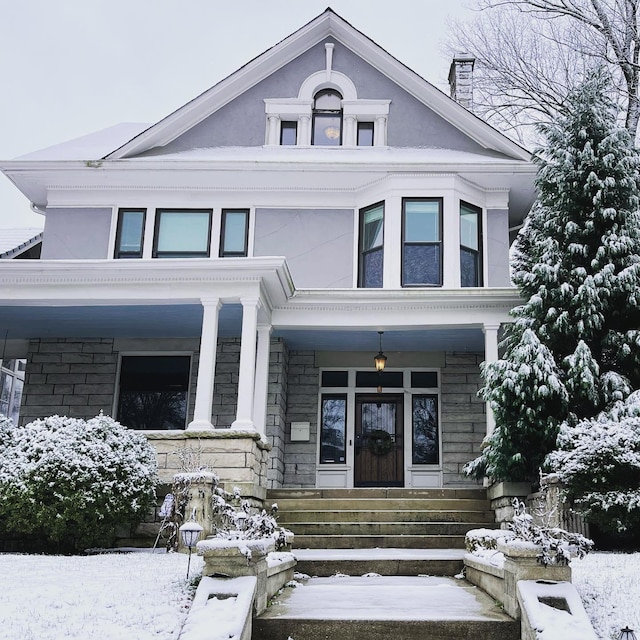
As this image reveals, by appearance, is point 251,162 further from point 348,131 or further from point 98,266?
point 98,266

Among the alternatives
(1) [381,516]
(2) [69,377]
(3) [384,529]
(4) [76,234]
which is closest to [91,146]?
(4) [76,234]

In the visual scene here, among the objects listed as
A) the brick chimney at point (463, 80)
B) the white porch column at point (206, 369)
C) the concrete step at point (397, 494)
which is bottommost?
the concrete step at point (397, 494)

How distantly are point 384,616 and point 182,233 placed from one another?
9.49 meters

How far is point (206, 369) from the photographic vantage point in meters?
9.94

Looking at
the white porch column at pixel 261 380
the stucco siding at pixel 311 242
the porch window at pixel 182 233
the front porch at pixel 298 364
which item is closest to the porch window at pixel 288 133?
the stucco siding at pixel 311 242

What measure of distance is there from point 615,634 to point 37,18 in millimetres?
130127

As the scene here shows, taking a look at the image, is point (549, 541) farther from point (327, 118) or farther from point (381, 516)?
point (327, 118)

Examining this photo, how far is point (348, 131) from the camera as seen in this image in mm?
14344

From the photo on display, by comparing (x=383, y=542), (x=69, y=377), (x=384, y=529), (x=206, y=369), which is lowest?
(x=383, y=542)

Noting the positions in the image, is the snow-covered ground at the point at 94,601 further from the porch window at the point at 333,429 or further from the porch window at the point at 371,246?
the porch window at the point at 371,246

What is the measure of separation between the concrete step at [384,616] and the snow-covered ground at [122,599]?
61 cm

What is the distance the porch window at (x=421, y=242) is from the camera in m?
12.7

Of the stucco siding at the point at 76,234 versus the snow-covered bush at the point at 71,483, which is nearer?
the snow-covered bush at the point at 71,483

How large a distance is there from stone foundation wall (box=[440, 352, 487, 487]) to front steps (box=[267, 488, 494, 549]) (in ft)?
5.77
